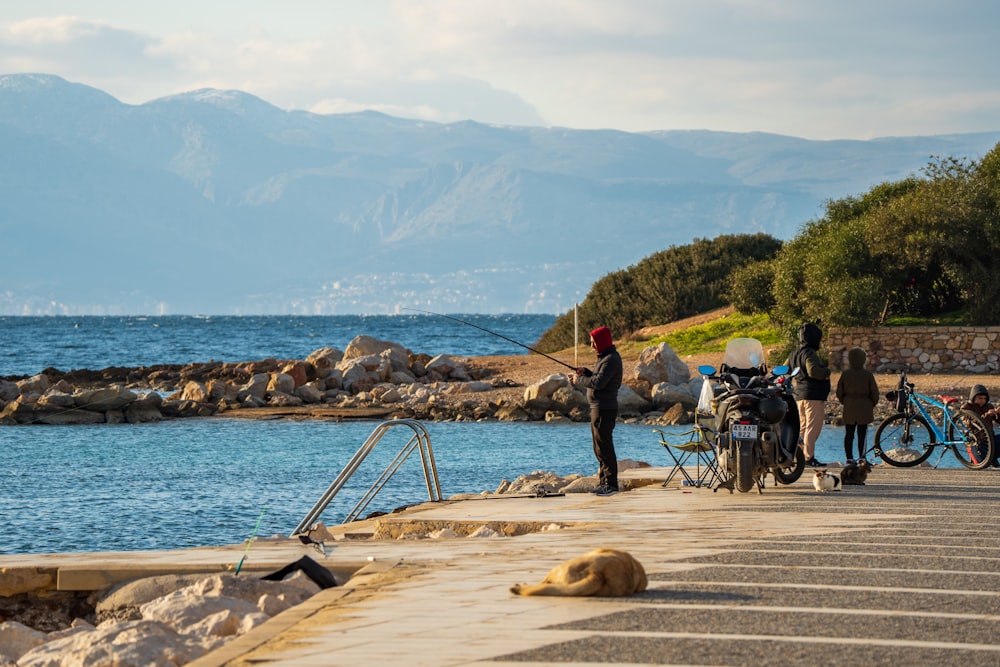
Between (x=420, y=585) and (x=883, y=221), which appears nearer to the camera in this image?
(x=420, y=585)

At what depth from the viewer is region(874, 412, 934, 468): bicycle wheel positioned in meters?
16.7

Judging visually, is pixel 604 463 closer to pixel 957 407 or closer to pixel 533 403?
pixel 957 407

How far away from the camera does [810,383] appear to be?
15.7 meters

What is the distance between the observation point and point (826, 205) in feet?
145

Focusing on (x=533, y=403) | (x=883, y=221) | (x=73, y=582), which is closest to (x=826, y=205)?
(x=883, y=221)

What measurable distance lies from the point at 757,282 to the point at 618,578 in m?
36.8

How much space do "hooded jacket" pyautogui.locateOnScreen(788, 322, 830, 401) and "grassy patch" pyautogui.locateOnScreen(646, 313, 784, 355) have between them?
24941 millimetres

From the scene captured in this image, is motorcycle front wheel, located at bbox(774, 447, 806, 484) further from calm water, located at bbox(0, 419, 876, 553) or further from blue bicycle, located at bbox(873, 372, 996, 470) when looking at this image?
calm water, located at bbox(0, 419, 876, 553)

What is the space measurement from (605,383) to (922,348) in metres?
23.8

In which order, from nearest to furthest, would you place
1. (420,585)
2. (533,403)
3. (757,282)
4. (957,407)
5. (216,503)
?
(420,585)
(957,407)
(216,503)
(533,403)
(757,282)

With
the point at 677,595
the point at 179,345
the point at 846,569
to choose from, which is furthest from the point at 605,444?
the point at 179,345

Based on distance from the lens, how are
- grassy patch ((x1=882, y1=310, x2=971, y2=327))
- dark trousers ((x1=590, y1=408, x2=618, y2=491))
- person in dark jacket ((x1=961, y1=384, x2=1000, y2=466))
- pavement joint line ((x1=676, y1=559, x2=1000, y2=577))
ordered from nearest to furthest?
pavement joint line ((x1=676, y1=559, x2=1000, y2=577))
dark trousers ((x1=590, y1=408, x2=618, y2=491))
person in dark jacket ((x1=961, y1=384, x2=1000, y2=466))
grassy patch ((x1=882, y1=310, x2=971, y2=327))

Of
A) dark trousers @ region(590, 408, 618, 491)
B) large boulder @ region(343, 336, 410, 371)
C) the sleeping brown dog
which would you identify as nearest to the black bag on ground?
the sleeping brown dog

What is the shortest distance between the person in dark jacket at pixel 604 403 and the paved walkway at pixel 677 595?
1.82 metres
